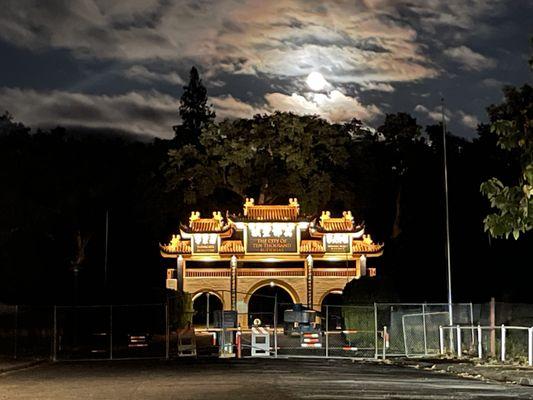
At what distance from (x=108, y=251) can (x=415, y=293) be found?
881 inches

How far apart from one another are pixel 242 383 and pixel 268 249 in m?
31.2

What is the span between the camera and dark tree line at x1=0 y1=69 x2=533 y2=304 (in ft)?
180

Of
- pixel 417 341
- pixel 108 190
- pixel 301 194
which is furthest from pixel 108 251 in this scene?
pixel 417 341

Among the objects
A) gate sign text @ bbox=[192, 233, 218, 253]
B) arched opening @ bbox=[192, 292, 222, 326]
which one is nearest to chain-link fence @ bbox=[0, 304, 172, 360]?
gate sign text @ bbox=[192, 233, 218, 253]

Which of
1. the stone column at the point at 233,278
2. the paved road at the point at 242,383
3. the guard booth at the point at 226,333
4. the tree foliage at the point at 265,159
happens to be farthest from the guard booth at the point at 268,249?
the paved road at the point at 242,383

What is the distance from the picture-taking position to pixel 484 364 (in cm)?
2969

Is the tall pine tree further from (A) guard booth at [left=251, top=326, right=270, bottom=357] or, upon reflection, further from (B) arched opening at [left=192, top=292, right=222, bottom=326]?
(A) guard booth at [left=251, top=326, right=270, bottom=357]

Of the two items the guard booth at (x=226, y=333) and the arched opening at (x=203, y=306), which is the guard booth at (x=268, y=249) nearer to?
the guard booth at (x=226, y=333)

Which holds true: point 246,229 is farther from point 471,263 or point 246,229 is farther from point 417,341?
point 417,341

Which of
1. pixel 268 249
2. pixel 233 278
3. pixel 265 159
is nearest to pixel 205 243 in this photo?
pixel 233 278

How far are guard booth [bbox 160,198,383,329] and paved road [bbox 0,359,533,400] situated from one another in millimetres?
22283

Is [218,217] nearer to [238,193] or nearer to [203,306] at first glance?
[238,193]

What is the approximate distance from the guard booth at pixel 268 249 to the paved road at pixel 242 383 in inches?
877

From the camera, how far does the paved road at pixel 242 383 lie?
2000 centimetres
